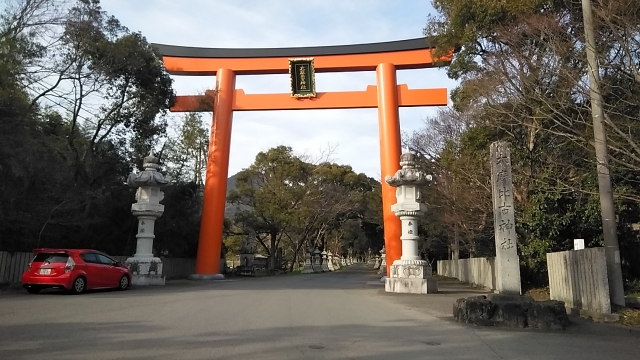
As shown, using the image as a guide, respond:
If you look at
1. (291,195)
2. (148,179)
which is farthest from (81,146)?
(291,195)

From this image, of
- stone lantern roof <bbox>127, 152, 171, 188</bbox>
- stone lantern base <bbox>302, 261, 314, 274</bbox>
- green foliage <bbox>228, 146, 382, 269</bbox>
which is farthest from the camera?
stone lantern base <bbox>302, 261, 314, 274</bbox>

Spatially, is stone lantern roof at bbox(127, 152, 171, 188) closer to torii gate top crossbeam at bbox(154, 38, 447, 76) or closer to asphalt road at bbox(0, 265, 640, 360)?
asphalt road at bbox(0, 265, 640, 360)

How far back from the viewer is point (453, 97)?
1978 cm

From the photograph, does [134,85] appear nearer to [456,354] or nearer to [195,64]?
[195,64]

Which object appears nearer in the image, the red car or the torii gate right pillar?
the red car

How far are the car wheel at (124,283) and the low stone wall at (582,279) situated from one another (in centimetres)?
1234

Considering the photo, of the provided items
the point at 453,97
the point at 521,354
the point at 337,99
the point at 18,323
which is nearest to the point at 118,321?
the point at 18,323

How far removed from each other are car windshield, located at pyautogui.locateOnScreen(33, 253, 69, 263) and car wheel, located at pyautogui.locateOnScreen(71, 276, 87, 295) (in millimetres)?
620

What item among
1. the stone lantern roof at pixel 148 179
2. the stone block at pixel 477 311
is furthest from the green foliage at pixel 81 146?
the stone block at pixel 477 311

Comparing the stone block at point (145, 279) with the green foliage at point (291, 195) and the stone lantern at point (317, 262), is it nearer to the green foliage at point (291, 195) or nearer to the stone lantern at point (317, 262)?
the green foliage at point (291, 195)

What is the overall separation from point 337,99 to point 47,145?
13.8 m

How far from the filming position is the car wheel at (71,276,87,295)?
44.7 feet

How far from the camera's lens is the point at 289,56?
85.4 feet

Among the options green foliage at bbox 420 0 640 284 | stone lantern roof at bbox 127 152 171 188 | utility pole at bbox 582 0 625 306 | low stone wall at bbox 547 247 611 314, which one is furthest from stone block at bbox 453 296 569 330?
stone lantern roof at bbox 127 152 171 188
